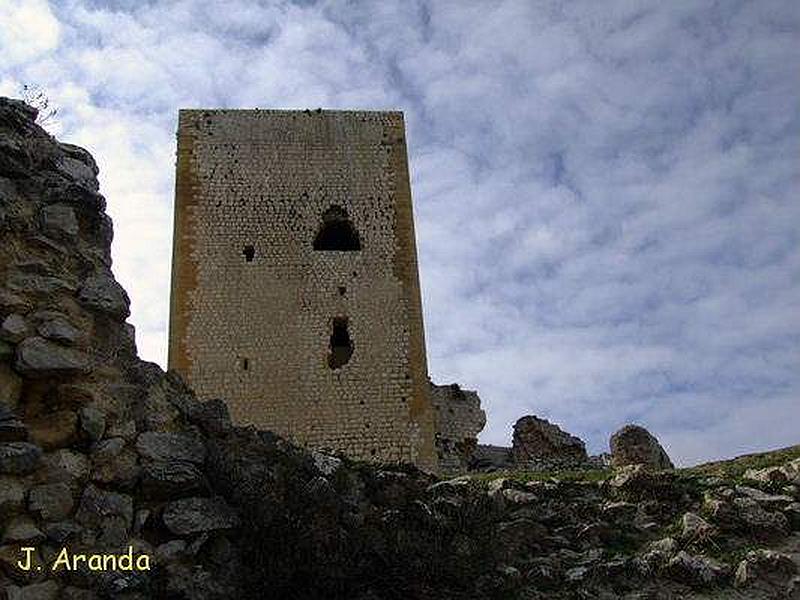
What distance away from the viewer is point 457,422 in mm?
17078

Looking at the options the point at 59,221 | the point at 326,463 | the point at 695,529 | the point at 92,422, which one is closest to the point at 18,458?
the point at 92,422

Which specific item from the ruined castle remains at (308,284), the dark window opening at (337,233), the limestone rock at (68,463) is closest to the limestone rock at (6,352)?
the limestone rock at (68,463)

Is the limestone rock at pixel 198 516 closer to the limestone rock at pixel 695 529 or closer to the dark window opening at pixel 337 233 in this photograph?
the limestone rock at pixel 695 529

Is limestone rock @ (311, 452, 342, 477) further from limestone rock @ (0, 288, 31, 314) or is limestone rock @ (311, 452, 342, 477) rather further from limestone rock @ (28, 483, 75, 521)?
limestone rock @ (0, 288, 31, 314)

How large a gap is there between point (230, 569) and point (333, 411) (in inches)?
353

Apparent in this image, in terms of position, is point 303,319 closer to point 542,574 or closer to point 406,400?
point 406,400

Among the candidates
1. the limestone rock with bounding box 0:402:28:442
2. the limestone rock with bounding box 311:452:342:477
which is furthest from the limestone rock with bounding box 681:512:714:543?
the limestone rock with bounding box 0:402:28:442

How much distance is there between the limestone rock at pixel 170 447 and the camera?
5621 mm

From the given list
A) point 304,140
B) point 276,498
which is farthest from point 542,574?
point 304,140

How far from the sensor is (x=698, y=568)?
6672 millimetres

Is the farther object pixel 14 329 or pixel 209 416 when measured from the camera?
pixel 209 416

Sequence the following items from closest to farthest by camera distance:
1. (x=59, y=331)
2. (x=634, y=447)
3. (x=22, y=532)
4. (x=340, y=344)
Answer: (x=22, y=532)
(x=59, y=331)
(x=634, y=447)
(x=340, y=344)

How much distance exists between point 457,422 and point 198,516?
11807 mm

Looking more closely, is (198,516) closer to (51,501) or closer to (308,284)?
(51,501)
